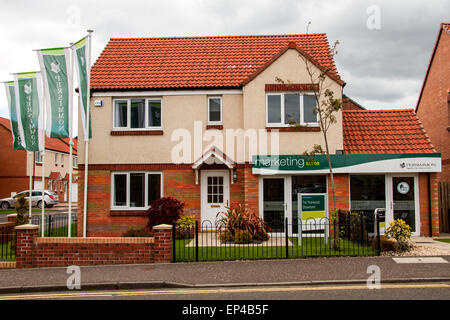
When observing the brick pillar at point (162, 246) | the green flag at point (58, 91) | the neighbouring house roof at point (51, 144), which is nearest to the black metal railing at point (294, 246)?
the brick pillar at point (162, 246)

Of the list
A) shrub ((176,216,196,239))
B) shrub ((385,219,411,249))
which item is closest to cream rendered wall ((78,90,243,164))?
shrub ((176,216,196,239))

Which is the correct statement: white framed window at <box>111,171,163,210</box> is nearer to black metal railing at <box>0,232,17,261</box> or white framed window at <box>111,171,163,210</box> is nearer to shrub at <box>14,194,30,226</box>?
shrub at <box>14,194,30,226</box>

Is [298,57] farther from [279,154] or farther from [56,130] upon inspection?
[56,130]

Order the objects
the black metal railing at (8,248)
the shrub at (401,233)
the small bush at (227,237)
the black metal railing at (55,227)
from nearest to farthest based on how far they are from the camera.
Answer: the black metal railing at (8,248) → the shrub at (401,233) → the small bush at (227,237) → the black metal railing at (55,227)

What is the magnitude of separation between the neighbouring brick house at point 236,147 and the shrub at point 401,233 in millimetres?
3146

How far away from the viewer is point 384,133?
15539 mm

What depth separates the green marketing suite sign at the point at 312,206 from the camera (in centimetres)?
1209

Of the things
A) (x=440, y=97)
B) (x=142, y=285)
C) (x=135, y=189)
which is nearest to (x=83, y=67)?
(x=135, y=189)

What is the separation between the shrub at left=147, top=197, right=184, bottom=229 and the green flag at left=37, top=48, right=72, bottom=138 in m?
3.79

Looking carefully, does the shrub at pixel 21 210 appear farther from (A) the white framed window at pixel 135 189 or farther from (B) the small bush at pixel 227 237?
(B) the small bush at pixel 227 237

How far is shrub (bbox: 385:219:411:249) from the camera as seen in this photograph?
11297 millimetres

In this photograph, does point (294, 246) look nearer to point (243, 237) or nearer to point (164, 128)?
point (243, 237)

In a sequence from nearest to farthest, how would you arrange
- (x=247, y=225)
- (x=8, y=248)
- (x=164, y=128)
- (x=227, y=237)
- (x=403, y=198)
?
(x=227, y=237) < (x=247, y=225) < (x=8, y=248) < (x=403, y=198) < (x=164, y=128)

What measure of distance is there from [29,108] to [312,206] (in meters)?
10.1
